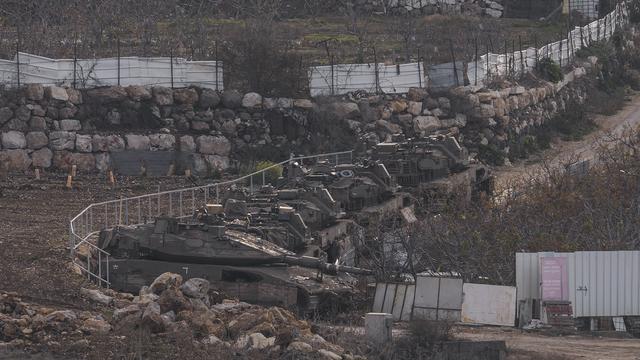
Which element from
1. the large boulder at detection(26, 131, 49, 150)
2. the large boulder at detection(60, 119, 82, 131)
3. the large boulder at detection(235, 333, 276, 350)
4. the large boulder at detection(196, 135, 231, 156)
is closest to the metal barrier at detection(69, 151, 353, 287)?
the large boulder at detection(196, 135, 231, 156)

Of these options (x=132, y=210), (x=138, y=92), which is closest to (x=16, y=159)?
(x=138, y=92)

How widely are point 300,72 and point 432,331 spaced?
29.1 m

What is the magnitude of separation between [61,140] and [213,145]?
4794 millimetres

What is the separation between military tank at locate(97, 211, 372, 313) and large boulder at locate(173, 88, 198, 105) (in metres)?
19.5

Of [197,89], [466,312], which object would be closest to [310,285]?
[466,312]

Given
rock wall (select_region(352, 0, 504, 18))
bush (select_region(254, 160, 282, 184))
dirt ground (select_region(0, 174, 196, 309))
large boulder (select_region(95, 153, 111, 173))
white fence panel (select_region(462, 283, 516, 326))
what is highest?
rock wall (select_region(352, 0, 504, 18))

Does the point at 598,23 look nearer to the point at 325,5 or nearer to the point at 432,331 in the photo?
the point at 325,5

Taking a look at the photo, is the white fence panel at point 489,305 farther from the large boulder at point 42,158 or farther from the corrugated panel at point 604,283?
the large boulder at point 42,158

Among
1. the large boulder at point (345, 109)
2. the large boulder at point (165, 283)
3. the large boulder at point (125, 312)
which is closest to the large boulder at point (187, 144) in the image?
the large boulder at point (345, 109)

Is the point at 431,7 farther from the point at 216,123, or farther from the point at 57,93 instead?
the point at 57,93

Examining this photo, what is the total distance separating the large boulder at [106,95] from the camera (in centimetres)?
5244

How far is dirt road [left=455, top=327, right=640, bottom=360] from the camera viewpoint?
2747 cm

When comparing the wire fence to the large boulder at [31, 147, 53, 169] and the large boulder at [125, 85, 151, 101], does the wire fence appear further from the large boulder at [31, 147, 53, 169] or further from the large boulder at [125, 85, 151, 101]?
the large boulder at [31, 147, 53, 169]

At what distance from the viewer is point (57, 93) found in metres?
51.8
